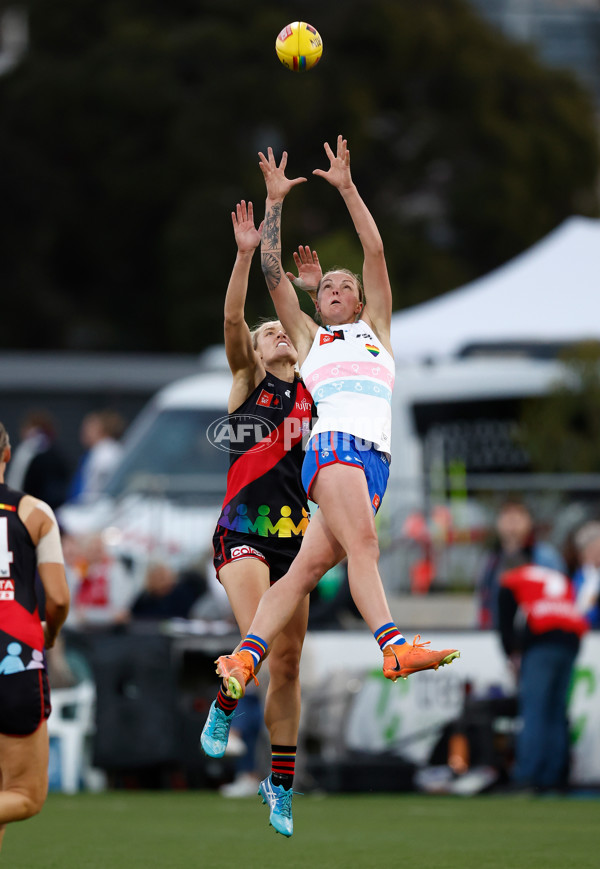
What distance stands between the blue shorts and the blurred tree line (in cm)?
2694

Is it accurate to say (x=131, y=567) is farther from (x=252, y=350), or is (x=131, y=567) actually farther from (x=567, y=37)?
(x=567, y=37)

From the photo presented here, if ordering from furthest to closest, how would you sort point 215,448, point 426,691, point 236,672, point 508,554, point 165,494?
point 215,448 → point 165,494 → point 426,691 → point 508,554 → point 236,672

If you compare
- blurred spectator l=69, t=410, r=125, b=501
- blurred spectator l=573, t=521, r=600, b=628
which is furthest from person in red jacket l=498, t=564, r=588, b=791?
blurred spectator l=69, t=410, r=125, b=501

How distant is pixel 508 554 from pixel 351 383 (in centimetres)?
672

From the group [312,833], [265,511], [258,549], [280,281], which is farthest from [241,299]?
[312,833]

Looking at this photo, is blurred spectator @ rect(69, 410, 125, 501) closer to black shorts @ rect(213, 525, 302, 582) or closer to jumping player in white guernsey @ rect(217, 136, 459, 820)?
black shorts @ rect(213, 525, 302, 582)

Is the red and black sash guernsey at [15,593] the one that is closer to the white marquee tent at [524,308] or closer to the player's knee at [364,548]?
the player's knee at [364,548]

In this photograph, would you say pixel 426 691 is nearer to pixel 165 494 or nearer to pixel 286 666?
pixel 165 494

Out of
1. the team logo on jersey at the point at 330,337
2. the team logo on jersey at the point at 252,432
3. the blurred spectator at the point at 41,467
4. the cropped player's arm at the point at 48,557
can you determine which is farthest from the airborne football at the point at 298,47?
the blurred spectator at the point at 41,467

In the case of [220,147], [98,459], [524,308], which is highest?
[220,147]

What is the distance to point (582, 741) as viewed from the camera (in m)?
14.2

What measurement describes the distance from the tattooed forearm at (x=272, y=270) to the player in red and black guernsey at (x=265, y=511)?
0.12 metres

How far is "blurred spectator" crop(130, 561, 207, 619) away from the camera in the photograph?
15.1 m

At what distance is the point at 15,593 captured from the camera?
7688 mm
